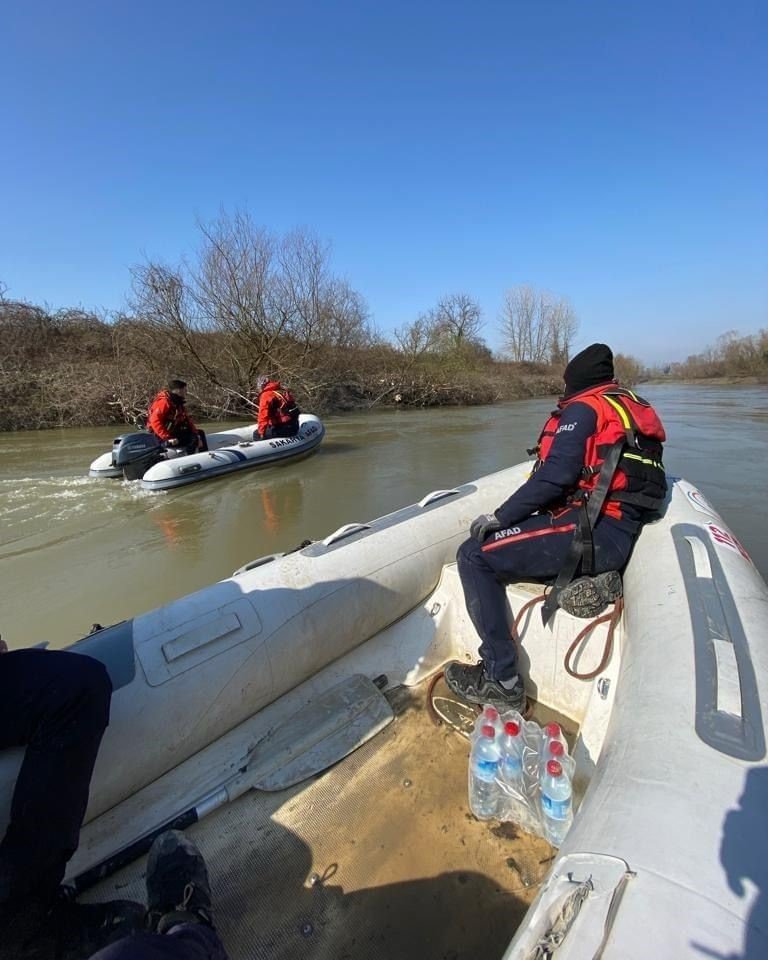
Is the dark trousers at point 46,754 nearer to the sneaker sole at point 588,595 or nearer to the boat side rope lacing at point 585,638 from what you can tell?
the boat side rope lacing at point 585,638

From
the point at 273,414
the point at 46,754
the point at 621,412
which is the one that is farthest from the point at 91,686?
the point at 273,414

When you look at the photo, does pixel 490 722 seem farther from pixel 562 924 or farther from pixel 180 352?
pixel 180 352

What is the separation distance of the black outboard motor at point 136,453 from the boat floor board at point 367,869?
591cm

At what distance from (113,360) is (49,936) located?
16.6 meters

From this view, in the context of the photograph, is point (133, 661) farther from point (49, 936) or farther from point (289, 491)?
point (289, 491)

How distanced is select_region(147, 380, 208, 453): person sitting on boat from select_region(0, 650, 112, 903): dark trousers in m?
6.12

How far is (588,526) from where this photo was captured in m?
1.96

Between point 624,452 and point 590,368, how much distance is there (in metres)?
0.41

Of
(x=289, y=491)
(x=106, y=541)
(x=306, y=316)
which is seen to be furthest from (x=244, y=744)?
(x=306, y=316)

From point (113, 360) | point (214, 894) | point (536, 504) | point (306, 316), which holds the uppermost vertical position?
point (306, 316)

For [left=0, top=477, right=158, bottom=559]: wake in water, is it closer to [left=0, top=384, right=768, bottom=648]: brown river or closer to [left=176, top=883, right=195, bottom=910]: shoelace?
[left=0, top=384, right=768, bottom=648]: brown river

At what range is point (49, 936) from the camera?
114cm

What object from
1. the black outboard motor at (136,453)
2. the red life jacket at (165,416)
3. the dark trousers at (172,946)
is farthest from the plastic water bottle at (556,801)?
the red life jacket at (165,416)

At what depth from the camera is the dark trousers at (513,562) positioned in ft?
6.47
